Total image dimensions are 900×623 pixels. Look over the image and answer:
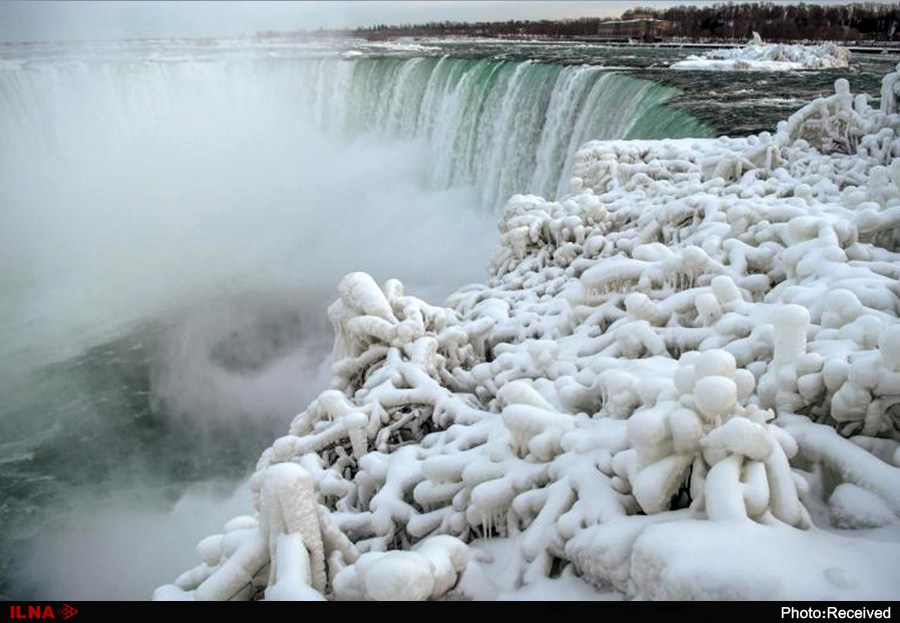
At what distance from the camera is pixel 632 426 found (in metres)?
2.70

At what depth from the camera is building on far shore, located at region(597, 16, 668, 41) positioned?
156ft

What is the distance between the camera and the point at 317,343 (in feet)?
56.0

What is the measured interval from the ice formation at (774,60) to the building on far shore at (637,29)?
20511 millimetres

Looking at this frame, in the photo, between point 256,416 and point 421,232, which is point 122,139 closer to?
point 421,232

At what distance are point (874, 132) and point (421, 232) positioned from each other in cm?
1520

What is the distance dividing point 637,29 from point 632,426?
175 ft

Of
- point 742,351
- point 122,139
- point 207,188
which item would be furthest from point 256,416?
point 122,139

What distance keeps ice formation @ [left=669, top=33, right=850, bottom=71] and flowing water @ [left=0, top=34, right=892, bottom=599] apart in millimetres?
1707

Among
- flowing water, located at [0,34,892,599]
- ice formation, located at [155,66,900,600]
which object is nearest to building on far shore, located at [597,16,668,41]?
flowing water, located at [0,34,892,599]
